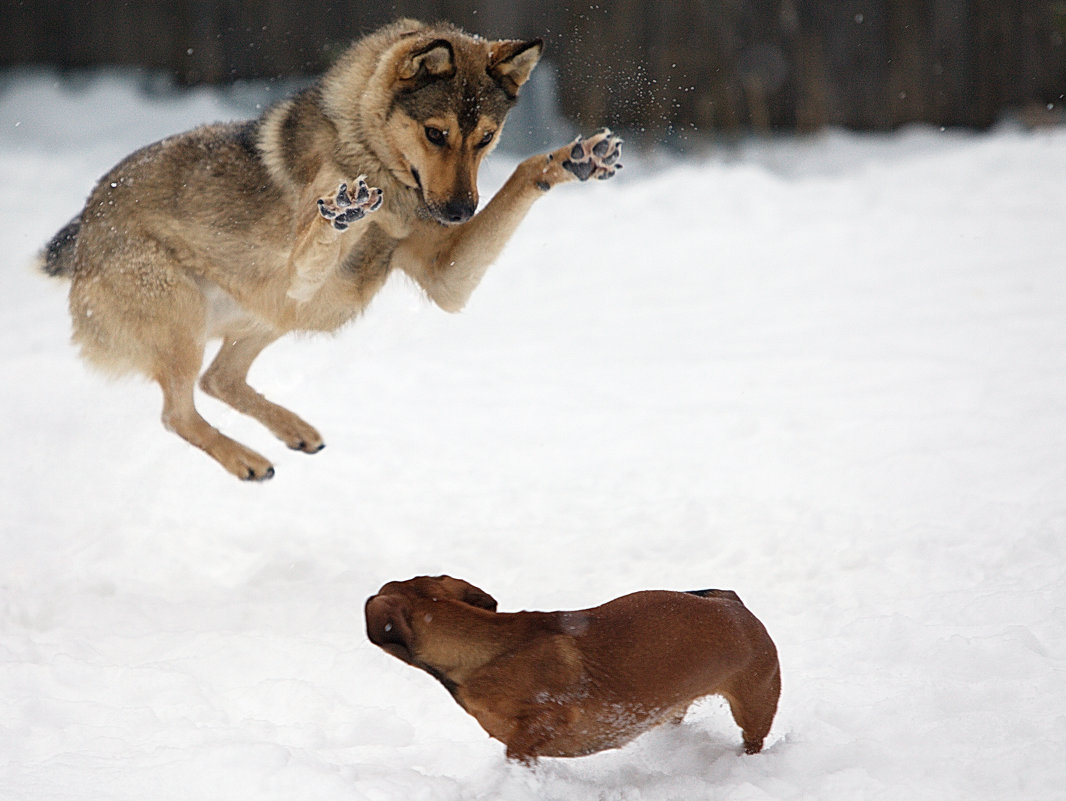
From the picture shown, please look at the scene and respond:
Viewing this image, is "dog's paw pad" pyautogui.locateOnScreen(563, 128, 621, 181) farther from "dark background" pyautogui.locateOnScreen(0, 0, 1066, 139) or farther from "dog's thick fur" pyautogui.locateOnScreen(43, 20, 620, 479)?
"dark background" pyautogui.locateOnScreen(0, 0, 1066, 139)

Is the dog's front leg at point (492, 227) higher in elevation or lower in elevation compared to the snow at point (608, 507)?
higher

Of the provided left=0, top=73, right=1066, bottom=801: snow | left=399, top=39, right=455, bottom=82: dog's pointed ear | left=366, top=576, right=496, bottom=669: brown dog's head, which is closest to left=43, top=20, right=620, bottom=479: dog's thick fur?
left=399, top=39, right=455, bottom=82: dog's pointed ear

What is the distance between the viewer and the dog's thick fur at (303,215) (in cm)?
367

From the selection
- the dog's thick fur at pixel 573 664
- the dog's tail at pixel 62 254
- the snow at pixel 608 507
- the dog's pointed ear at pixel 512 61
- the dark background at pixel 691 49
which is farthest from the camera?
the dark background at pixel 691 49

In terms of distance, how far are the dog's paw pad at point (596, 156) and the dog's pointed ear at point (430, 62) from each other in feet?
1.77

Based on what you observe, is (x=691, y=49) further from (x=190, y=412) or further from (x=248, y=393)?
(x=190, y=412)

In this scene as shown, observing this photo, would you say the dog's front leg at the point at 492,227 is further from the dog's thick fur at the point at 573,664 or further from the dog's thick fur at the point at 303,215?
the dog's thick fur at the point at 573,664

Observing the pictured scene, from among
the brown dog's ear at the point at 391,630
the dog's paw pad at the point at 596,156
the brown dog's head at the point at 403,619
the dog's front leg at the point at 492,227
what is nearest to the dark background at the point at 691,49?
the dog's front leg at the point at 492,227

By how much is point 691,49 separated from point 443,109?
6534 millimetres

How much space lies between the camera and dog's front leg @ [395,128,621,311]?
353 centimetres

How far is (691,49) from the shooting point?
9.55m

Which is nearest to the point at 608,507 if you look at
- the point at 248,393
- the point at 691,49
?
the point at 248,393

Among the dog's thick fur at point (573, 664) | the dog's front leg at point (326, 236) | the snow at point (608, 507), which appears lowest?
the snow at point (608, 507)

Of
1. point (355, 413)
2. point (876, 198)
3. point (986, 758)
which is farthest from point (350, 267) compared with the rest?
point (876, 198)
